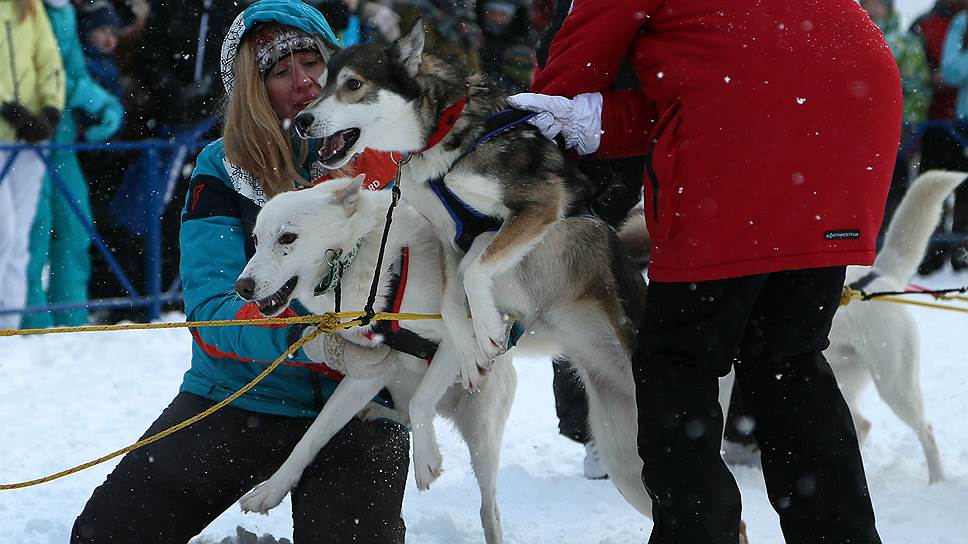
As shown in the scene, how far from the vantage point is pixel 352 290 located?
92.5 inches

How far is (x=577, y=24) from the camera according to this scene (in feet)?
6.54

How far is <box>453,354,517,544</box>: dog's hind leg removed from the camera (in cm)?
258

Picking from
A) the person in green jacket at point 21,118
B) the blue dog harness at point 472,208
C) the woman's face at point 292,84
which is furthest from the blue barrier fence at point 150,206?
the blue dog harness at point 472,208

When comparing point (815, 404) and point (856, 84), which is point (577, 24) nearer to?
point (856, 84)

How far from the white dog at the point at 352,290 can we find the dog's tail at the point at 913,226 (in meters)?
1.78

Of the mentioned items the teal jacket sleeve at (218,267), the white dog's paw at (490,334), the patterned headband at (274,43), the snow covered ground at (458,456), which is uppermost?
the patterned headband at (274,43)

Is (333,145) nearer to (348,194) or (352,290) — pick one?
(348,194)

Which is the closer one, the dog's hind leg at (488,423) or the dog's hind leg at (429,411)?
the dog's hind leg at (429,411)

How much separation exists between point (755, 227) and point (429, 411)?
931mm

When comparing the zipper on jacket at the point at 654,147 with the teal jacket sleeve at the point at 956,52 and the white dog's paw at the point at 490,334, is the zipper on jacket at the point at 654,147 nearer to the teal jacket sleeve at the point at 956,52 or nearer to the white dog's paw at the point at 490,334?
the white dog's paw at the point at 490,334

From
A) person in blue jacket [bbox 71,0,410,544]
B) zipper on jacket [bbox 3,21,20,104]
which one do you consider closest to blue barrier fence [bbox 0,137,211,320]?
zipper on jacket [bbox 3,21,20,104]

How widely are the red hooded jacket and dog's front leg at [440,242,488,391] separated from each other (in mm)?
552

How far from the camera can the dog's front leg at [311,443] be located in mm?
2303

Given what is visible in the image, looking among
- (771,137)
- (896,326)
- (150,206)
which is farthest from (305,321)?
(150,206)
